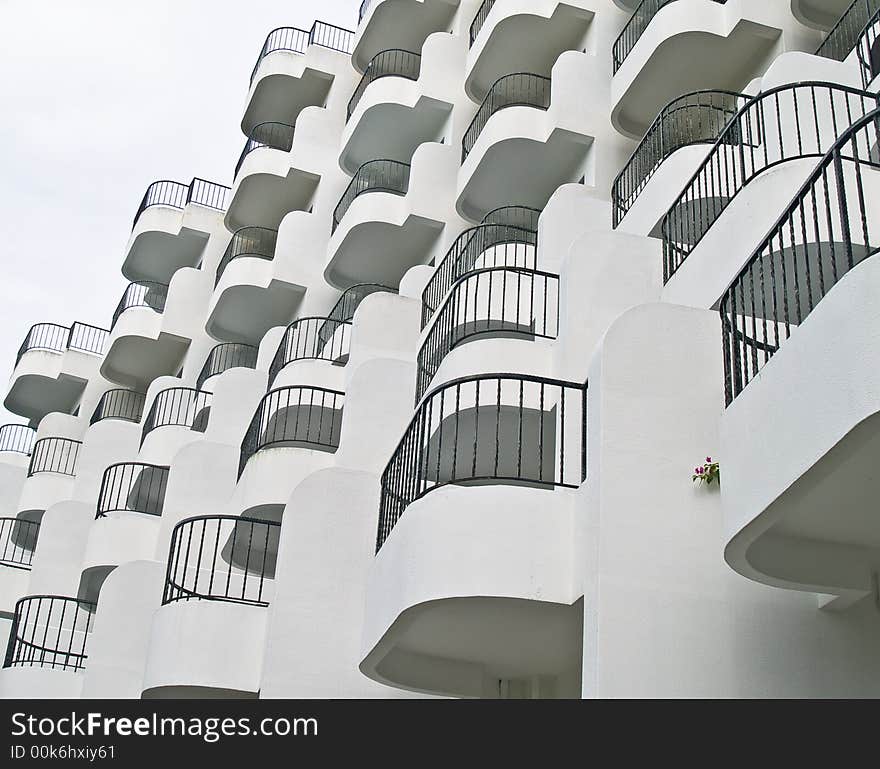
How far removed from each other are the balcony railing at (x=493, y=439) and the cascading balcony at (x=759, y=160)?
6.95 feet

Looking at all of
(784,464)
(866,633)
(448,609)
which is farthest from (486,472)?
(784,464)

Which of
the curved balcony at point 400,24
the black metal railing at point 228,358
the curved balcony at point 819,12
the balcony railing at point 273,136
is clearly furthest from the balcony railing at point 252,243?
the curved balcony at point 819,12

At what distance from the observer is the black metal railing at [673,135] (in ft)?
69.9

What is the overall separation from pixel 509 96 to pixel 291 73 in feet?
39.0

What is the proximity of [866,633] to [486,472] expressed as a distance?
29.0 feet

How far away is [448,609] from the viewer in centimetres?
1331

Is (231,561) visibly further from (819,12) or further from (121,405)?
(121,405)

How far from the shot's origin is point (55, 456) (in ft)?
130

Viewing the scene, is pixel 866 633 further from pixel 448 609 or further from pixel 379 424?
pixel 379 424

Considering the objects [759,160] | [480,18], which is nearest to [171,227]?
[480,18]

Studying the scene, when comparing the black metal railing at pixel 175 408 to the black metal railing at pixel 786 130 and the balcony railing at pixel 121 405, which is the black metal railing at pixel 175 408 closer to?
the balcony railing at pixel 121 405

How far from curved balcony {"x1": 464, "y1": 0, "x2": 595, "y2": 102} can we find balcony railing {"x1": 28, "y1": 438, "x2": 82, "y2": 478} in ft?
62.4

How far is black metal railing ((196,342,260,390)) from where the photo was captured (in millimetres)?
34812
